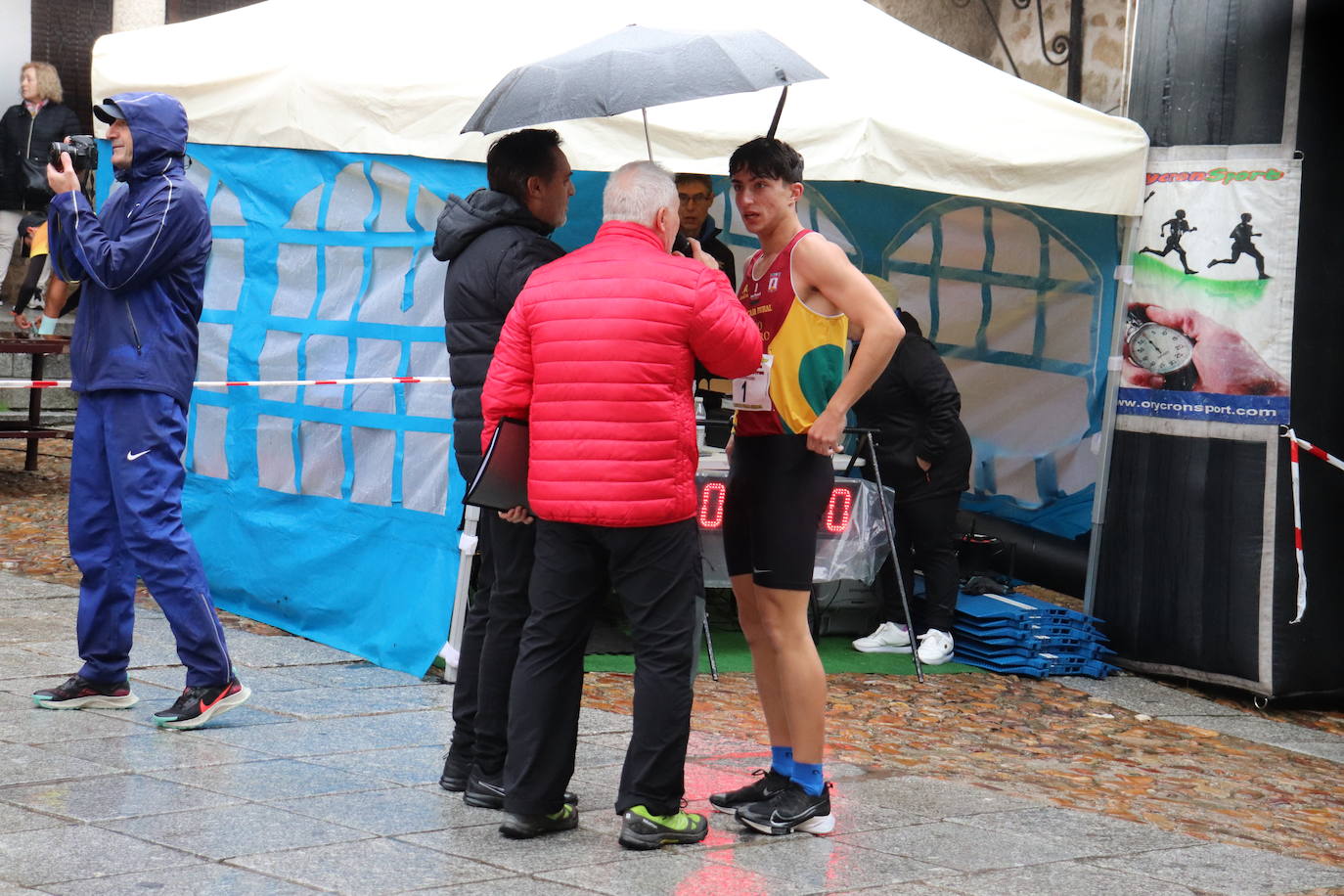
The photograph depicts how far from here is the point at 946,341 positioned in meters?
10.7

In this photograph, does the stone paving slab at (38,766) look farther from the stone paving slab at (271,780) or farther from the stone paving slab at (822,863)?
the stone paving slab at (822,863)

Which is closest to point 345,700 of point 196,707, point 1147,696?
point 196,707

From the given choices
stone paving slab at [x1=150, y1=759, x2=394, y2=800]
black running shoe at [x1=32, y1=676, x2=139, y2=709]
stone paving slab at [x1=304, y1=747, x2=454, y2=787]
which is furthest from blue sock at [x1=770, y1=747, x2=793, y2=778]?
black running shoe at [x1=32, y1=676, x2=139, y2=709]

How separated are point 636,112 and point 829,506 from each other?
2191mm

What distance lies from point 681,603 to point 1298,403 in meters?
4.64

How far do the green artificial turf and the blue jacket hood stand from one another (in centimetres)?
302

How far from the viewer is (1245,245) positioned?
829cm

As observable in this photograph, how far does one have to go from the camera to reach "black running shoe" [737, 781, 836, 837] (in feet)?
16.2

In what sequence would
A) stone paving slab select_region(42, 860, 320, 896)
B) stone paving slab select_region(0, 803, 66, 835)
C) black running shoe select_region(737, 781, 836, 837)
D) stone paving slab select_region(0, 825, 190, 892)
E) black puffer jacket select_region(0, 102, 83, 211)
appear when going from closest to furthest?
stone paving slab select_region(42, 860, 320, 896) < stone paving slab select_region(0, 825, 190, 892) < stone paving slab select_region(0, 803, 66, 835) < black running shoe select_region(737, 781, 836, 837) < black puffer jacket select_region(0, 102, 83, 211)

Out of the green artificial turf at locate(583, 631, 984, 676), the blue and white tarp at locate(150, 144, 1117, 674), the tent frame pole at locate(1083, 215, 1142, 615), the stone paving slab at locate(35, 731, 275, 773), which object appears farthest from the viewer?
the tent frame pole at locate(1083, 215, 1142, 615)

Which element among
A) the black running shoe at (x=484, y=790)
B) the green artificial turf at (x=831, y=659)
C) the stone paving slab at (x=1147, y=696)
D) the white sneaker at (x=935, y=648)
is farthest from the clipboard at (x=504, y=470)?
the stone paving slab at (x=1147, y=696)

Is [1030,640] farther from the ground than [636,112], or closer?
closer

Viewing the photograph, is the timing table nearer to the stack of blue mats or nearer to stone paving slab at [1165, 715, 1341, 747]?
the stack of blue mats

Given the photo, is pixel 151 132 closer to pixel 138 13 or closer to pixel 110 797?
pixel 110 797
